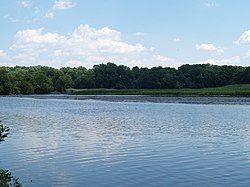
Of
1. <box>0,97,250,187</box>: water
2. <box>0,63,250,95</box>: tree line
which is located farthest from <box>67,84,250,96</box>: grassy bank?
<box>0,97,250,187</box>: water

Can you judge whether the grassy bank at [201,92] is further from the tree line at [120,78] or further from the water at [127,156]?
the water at [127,156]

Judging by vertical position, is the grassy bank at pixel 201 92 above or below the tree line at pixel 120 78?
below

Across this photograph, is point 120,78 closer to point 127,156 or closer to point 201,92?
point 201,92

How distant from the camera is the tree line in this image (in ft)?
468

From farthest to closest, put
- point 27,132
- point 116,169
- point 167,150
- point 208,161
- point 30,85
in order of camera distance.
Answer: point 30,85 < point 27,132 < point 167,150 < point 208,161 < point 116,169

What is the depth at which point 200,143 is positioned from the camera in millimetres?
26922

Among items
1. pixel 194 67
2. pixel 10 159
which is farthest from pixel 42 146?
pixel 194 67

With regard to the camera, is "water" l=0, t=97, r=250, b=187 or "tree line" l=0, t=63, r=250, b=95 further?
"tree line" l=0, t=63, r=250, b=95

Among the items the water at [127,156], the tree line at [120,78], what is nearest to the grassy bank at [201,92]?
the tree line at [120,78]

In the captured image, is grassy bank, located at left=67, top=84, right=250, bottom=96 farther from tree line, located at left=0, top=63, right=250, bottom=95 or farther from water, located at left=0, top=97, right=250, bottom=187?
water, located at left=0, top=97, right=250, bottom=187

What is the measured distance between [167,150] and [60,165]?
6888 mm

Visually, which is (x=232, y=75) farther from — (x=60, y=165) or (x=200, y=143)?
(x=60, y=165)

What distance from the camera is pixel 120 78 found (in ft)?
552

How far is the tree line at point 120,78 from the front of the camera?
14262 centimetres
